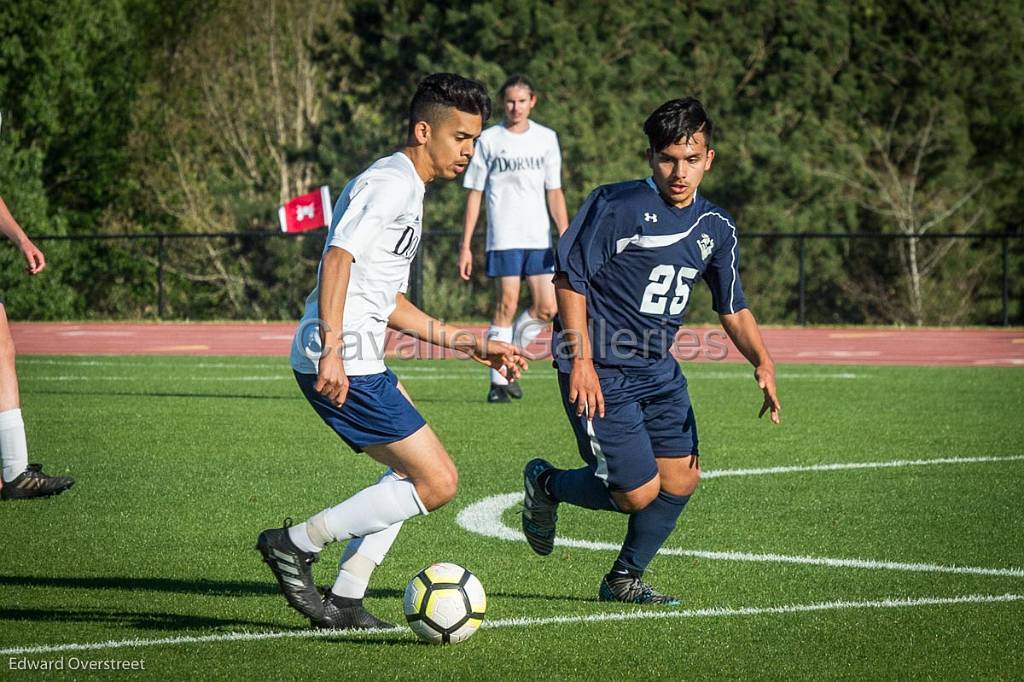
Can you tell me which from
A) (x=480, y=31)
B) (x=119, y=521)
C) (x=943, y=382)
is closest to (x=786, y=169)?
(x=480, y=31)

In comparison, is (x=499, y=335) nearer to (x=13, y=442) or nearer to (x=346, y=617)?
(x=13, y=442)

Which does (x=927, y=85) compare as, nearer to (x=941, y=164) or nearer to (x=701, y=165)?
(x=941, y=164)

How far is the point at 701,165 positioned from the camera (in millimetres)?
5820

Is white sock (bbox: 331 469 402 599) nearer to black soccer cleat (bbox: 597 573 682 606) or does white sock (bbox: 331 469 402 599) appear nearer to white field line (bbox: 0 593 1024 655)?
white field line (bbox: 0 593 1024 655)

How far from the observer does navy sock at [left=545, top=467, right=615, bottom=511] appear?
5840mm

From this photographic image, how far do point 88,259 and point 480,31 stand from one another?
9.23 metres

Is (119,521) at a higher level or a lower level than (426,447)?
lower

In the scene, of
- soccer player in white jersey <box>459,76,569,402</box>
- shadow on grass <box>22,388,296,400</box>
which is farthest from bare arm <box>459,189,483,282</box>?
shadow on grass <box>22,388,296,400</box>

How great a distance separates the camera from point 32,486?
766cm

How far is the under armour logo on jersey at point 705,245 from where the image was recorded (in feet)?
19.3

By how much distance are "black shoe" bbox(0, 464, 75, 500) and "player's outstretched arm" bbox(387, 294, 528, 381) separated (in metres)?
3.06

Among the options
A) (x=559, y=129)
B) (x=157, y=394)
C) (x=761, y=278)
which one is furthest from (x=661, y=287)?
(x=559, y=129)

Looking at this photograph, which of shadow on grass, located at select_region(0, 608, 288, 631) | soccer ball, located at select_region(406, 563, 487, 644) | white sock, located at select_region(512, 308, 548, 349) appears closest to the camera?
soccer ball, located at select_region(406, 563, 487, 644)

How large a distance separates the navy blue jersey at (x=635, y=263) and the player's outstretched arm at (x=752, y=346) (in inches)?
10.3
